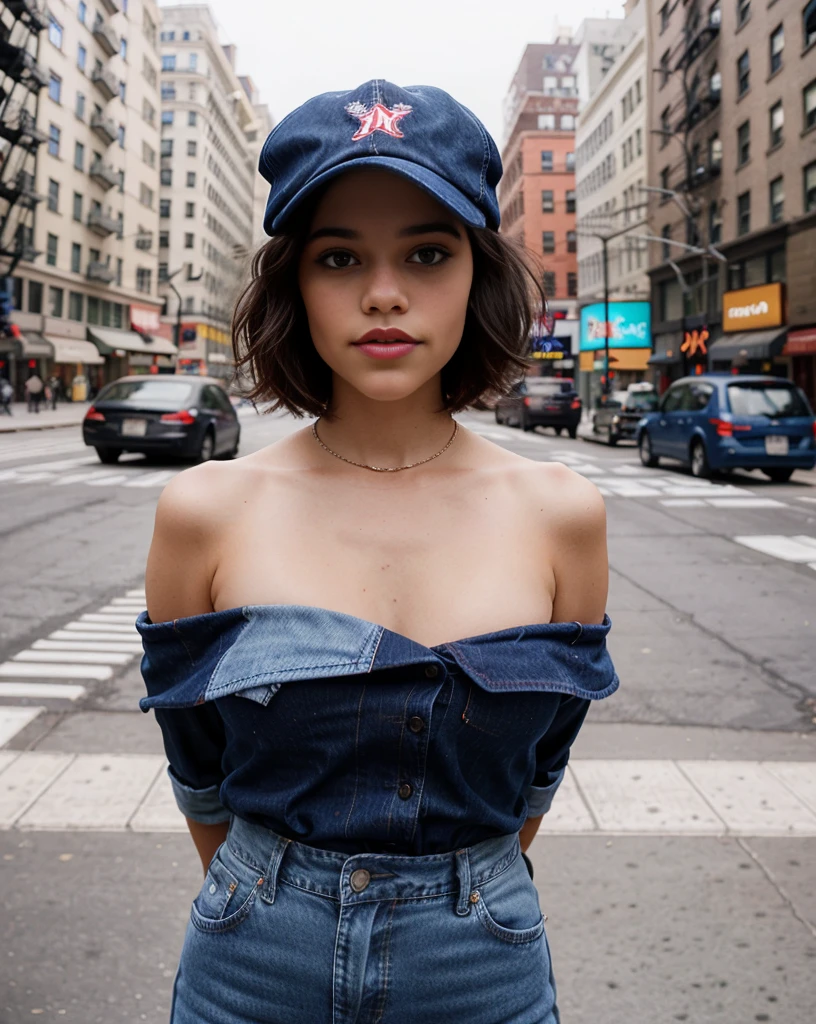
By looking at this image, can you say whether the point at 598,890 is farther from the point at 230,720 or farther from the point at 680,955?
the point at 230,720

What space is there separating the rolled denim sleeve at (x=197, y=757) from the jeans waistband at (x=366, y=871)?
0.18 m

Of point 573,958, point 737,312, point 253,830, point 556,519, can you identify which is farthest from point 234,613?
point 737,312

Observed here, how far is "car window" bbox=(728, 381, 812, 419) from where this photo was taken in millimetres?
15352

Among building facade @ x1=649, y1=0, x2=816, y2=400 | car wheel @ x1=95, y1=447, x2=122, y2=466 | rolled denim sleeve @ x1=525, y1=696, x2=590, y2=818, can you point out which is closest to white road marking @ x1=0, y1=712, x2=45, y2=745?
rolled denim sleeve @ x1=525, y1=696, x2=590, y2=818

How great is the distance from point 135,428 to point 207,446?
119cm

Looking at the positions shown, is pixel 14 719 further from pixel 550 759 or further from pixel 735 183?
pixel 735 183

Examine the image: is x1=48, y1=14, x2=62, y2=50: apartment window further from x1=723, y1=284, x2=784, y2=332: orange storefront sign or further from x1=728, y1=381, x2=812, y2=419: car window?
x1=728, y1=381, x2=812, y2=419: car window

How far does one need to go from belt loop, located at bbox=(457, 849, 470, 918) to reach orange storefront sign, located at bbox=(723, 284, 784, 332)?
1338 inches

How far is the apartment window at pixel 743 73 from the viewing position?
3578 cm

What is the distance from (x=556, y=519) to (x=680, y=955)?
6.10 ft

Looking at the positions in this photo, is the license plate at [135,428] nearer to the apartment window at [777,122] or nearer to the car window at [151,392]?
the car window at [151,392]

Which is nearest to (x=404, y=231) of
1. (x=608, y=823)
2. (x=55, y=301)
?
(x=608, y=823)

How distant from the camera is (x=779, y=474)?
651 inches

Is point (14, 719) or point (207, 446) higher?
point (207, 446)
